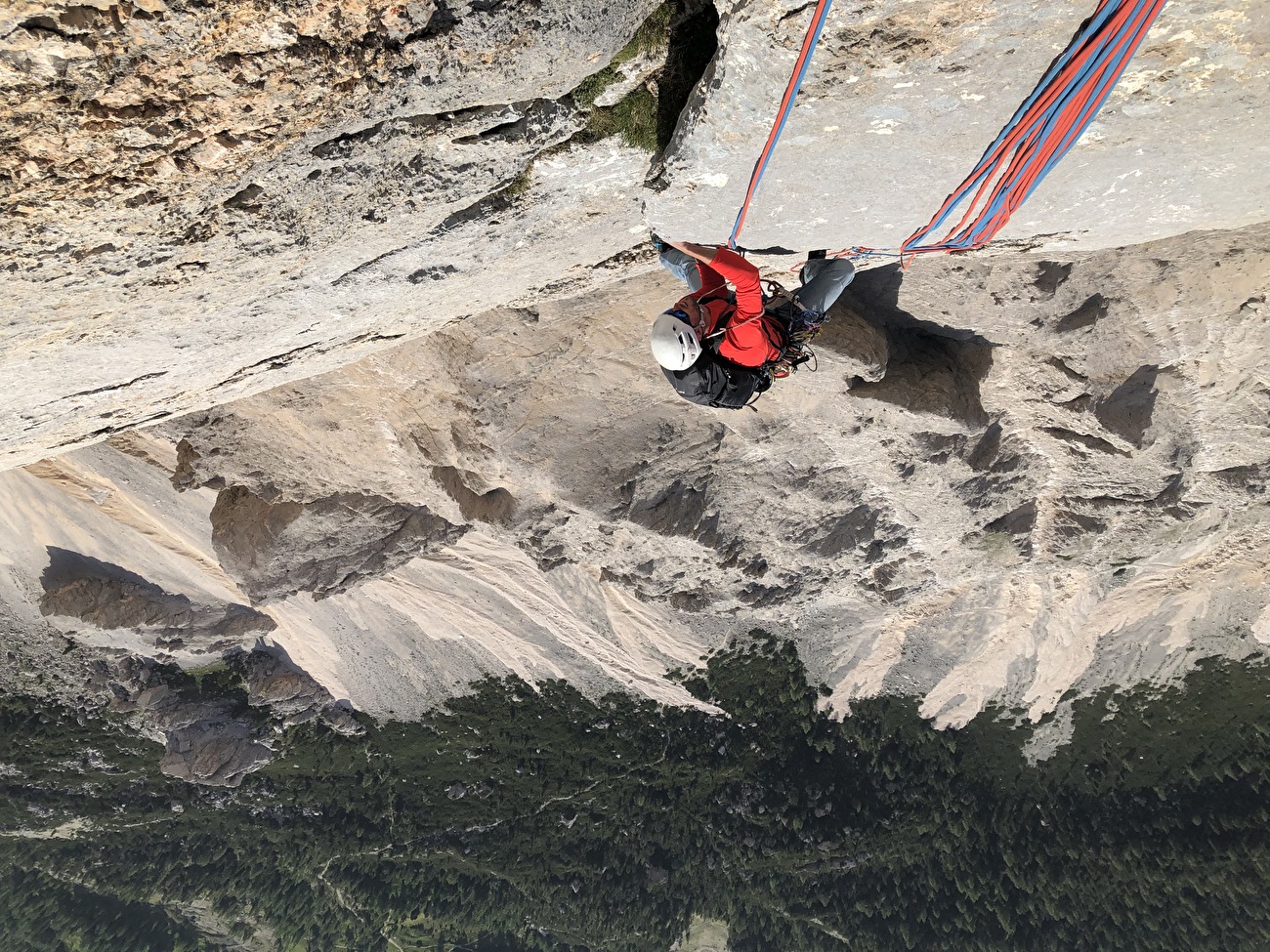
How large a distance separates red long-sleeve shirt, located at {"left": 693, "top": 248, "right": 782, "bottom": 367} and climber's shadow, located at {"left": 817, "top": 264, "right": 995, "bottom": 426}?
65.4 inches

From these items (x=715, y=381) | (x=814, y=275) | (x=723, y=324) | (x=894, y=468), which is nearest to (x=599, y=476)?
(x=894, y=468)

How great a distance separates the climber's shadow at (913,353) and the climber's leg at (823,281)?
1440 mm

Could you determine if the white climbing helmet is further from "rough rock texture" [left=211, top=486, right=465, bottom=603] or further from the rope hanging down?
"rough rock texture" [left=211, top=486, right=465, bottom=603]

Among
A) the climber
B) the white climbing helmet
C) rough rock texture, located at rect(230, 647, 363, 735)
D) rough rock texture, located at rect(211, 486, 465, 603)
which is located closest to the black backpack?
the climber

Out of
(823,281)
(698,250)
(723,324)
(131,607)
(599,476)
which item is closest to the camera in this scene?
(698,250)

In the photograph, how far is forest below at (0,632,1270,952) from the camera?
1048 centimetres

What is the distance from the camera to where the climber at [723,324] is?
159 inches

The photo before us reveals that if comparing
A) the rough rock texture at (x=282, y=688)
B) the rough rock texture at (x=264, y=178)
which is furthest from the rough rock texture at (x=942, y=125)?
the rough rock texture at (x=282, y=688)

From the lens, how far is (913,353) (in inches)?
256

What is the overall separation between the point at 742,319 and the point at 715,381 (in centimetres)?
39

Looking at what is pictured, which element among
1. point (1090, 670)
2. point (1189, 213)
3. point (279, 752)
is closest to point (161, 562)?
point (279, 752)

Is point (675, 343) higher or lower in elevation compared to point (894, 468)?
higher

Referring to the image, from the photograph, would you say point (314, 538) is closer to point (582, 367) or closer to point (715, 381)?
point (582, 367)

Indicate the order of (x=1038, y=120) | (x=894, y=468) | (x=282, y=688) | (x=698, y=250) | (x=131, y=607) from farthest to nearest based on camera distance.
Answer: (x=282, y=688) → (x=131, y=607) → (x=894, y=468) → (x=698, y=250) → (x=1038, y=120)
